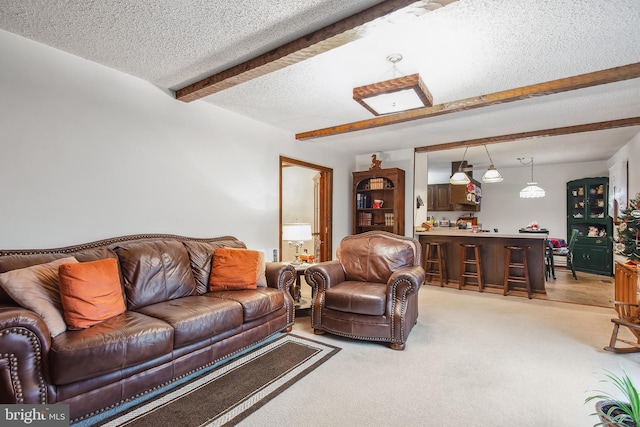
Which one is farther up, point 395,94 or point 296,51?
point 296,51

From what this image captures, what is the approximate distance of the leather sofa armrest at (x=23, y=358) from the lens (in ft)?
5.23

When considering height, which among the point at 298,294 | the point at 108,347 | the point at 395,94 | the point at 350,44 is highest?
the point at 350,44

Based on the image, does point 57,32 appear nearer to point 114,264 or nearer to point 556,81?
point 114,264

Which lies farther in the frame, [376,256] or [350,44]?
[376,256]

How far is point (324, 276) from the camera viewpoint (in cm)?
325

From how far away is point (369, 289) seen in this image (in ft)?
10.2

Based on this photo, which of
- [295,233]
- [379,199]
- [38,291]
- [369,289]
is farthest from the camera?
[379,199]

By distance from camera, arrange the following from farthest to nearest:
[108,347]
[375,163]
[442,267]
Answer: [375,163], [442,267], [108,347]

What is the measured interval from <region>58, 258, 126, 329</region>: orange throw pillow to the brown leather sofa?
0.07 metres

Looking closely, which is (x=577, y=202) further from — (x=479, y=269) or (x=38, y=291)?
(x=38, y=291)

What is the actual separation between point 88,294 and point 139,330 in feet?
1.40

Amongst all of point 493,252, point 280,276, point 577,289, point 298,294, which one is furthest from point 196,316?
point 577,289

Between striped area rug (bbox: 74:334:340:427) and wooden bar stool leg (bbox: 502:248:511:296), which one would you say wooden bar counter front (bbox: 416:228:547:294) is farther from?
striped area rug (bbox: 74:334:340:427)

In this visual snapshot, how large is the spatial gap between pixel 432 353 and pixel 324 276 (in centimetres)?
117
